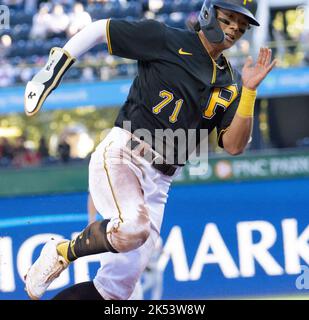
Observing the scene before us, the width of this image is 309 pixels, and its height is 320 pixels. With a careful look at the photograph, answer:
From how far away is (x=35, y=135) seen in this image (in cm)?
1532

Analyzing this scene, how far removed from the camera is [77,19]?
1316cm

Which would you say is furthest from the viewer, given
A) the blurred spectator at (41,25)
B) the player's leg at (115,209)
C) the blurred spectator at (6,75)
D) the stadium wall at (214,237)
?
the blurred spectator at (41,25)

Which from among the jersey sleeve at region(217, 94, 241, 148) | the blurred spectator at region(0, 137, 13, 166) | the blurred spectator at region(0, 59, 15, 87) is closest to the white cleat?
the jersey sleeve at region(217, 94, 241, 148)

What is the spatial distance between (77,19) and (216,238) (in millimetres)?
6800

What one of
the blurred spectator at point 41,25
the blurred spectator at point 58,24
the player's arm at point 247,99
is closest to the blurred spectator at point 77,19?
the blurred spectator at point 58,24

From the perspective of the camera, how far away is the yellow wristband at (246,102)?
16.1 feet

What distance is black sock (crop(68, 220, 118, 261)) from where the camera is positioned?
4804 millimetres

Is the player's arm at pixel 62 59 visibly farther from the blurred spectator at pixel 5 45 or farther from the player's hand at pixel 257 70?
the blurred spectator at pixel 5 45

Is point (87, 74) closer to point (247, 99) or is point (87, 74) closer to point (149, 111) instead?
point (149, 111)

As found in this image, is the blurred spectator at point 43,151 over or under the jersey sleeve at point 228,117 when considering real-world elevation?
under

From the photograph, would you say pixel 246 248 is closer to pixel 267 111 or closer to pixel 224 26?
pixel 224 26

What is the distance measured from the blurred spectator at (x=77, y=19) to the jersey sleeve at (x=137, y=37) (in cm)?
816
